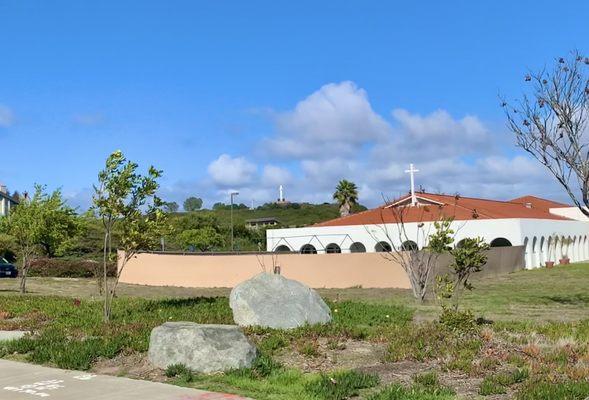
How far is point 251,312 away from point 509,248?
99.6ft

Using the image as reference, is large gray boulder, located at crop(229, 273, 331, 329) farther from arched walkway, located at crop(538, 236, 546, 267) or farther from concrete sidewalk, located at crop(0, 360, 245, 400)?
arched walkway, located at crop(538, 236, 546, 267)

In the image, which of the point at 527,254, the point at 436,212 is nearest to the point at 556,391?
the point at 436,212

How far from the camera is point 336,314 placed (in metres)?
14.2

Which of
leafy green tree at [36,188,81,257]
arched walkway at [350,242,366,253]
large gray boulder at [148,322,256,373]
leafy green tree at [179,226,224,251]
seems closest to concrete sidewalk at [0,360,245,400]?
large gray boulder at [148,322,256,373]

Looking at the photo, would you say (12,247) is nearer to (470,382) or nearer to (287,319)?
(287,319)

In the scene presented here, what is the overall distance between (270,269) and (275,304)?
67.6ft

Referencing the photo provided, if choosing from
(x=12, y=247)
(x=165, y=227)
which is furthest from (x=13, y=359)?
(x=12, y=247)

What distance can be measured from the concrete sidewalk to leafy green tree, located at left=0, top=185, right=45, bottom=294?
1761cm

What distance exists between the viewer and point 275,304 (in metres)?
12.1

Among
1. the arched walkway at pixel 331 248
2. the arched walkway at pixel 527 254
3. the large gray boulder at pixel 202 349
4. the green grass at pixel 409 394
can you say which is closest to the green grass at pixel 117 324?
the large gray boulder at pixel 202 349

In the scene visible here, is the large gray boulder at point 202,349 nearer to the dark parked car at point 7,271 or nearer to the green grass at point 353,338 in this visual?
the green grass at point 353,338

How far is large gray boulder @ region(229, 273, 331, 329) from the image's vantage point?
11820mm

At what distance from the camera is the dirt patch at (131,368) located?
27.3 ft

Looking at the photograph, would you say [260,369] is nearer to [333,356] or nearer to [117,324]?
[333,356]
